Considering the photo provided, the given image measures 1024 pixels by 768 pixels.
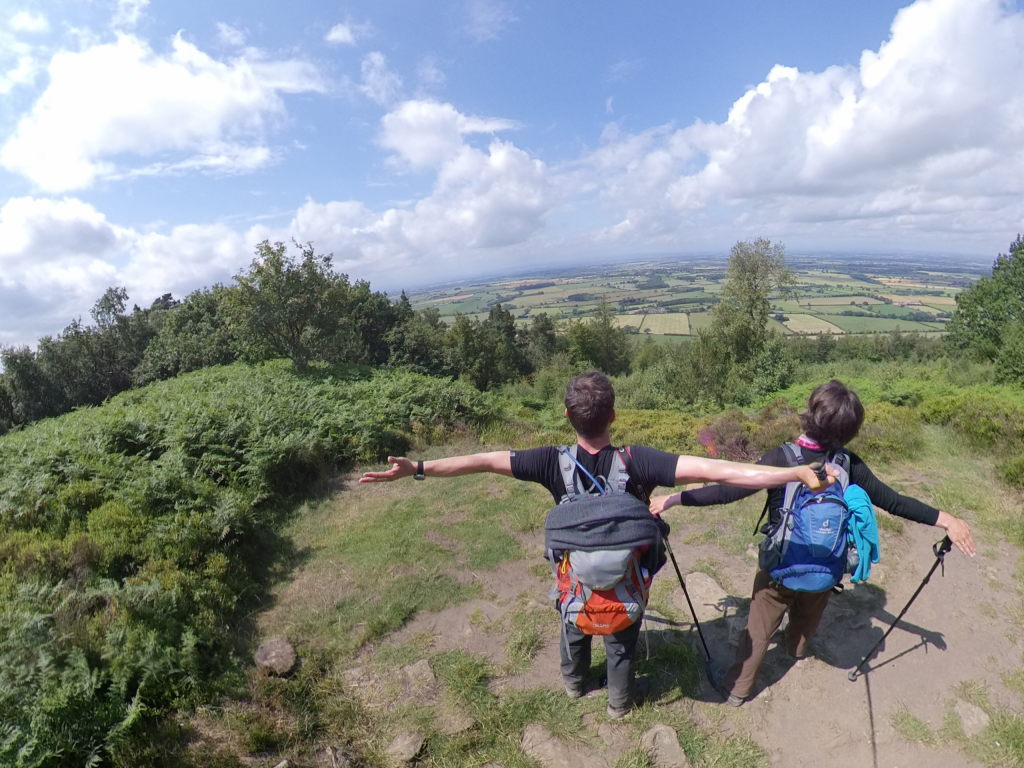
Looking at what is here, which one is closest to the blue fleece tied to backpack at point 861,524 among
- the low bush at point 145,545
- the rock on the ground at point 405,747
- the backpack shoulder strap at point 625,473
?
the backpack shoulder strap at point 625,473

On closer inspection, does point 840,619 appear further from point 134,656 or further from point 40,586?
point 40,586

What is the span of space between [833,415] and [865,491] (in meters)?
0.65

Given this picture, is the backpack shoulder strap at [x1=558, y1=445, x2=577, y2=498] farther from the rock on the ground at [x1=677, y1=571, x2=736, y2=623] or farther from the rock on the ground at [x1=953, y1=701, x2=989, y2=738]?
the rock on the ground at [x1=953, y1=701, x2=989, y2=738]

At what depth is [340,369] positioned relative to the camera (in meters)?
20.1

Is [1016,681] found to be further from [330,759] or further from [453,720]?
[330,759]

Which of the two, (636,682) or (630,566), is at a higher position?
(630,566)

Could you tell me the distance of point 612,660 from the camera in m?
3.21

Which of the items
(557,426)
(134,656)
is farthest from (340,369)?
(134,656)

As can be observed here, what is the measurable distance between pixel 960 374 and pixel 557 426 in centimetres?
1762

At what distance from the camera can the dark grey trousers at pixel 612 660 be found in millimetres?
3096

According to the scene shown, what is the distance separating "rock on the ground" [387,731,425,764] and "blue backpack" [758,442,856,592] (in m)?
2.75

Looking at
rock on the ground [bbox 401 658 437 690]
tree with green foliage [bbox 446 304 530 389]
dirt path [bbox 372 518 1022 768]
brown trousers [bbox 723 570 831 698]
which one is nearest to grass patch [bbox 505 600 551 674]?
dirt path [bbox 372 518 1022 768]

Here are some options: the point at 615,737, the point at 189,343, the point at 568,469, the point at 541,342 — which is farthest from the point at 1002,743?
the point at 541,342

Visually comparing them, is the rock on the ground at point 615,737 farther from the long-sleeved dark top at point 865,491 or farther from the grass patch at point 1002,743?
the grass patch at point 1002,743
